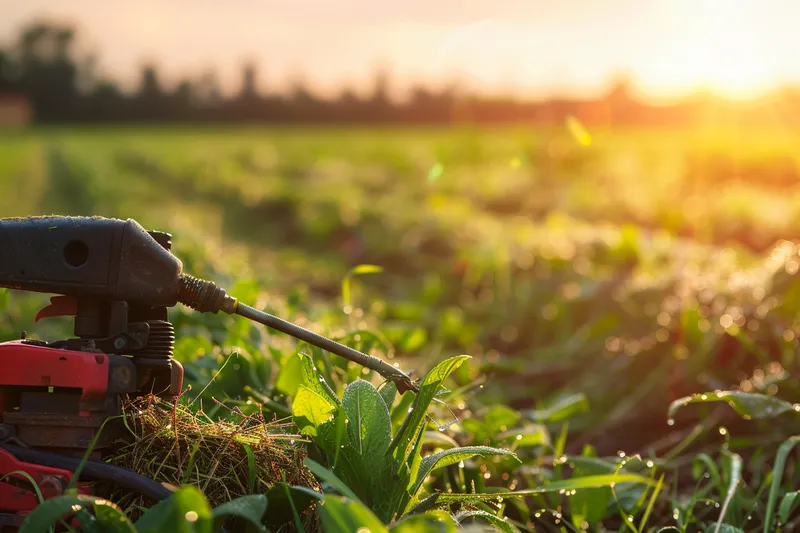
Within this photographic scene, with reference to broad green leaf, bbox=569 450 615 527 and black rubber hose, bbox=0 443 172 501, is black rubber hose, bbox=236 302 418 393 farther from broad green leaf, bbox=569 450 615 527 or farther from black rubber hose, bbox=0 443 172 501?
broad green leaf, bbox=569 450 615 527

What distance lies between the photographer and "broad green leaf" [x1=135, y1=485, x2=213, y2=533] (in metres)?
1.27

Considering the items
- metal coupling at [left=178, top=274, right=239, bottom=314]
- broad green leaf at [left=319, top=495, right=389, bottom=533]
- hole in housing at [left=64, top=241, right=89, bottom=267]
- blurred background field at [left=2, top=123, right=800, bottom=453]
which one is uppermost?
hole in housing at [left=64, top=241, right=89, bottom=267]

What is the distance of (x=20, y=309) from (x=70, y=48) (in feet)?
238

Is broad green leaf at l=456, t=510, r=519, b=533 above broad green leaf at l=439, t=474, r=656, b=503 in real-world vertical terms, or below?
below

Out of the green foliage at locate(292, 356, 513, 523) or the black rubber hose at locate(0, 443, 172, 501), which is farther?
the green foliage at locate(292, 356, 513, 523)

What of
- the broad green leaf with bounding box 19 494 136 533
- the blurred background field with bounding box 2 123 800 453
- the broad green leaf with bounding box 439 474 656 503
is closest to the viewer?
the broad green leaf with bounding box 19 494 136 533

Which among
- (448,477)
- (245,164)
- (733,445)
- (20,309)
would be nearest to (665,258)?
(733,445)

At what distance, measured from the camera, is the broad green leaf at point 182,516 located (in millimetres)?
1268

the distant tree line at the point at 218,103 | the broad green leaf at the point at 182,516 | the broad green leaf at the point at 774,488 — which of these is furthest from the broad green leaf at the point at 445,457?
the distant tree line at the point at 218,103

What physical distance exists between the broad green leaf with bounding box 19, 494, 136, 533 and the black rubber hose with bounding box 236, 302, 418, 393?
46 centimetres

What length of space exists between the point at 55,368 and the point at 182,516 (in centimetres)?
45

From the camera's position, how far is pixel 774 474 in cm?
213

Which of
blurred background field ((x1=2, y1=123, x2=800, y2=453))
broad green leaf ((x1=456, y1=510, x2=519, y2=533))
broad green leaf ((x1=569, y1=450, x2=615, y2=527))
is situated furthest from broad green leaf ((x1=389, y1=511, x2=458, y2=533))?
blurred background field ((x1=2, y1=123, x2=800, y2=453))

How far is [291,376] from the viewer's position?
6.71ft
